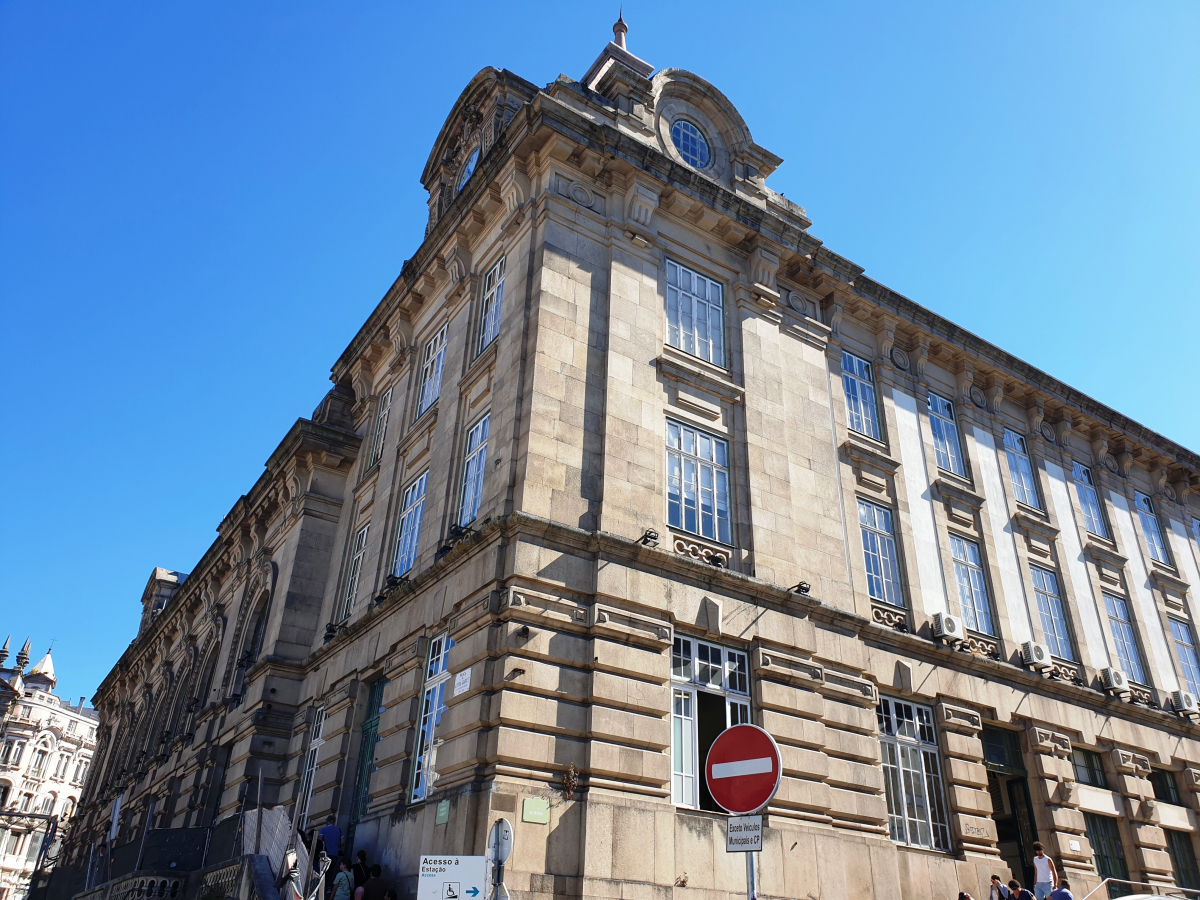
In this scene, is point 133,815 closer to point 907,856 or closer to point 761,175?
point 907,856

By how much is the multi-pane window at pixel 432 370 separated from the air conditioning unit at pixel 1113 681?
1882cm

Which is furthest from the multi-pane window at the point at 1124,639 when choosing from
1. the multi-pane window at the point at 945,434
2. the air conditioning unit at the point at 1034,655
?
the multi-pane window at the point at 945,434

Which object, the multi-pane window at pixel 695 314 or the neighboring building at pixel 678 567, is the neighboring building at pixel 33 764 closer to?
the neighboring building at pixel 678 567

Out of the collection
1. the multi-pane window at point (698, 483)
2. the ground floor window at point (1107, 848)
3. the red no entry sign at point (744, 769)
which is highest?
the multi-pane window at point (698, 483)

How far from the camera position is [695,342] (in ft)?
65.8

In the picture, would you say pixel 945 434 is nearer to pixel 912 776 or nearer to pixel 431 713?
pixel 912 776

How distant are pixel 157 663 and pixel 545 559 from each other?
3735cm

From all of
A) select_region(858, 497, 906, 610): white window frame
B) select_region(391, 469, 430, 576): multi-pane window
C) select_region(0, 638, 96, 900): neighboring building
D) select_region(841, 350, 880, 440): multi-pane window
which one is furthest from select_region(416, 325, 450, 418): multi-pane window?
select_region(0, 638, 96, 900): neighboring building

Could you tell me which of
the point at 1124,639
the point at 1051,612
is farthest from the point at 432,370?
the point at 1124,639

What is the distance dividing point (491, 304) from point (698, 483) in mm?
6674

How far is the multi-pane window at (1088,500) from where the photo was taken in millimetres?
27438

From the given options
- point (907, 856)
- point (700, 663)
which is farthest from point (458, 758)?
point (907, 856)

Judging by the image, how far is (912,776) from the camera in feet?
60.9

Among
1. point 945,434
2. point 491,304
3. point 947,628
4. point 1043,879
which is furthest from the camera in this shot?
point 945,434
